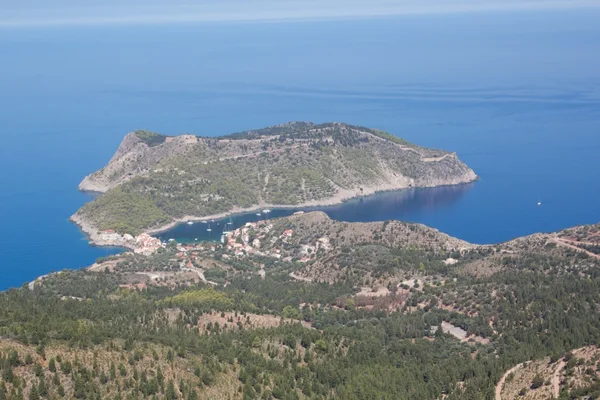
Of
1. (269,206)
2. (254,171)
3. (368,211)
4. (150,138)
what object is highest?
(150,138)

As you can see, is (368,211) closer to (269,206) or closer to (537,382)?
(269,206)

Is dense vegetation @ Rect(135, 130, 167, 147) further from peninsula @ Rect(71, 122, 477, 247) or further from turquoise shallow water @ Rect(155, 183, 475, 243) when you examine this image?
turquoise shallow water @ Rect(155, 183, 475, 243)

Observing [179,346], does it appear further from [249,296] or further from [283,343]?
[249,296]

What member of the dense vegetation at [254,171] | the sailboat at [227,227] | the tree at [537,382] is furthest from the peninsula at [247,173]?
the tree at [537,382]

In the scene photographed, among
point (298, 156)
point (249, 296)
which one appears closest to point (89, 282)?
point (249, 296)

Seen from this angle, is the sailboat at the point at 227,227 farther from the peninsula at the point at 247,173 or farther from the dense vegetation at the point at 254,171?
the dense vegetation at the point at 254,171

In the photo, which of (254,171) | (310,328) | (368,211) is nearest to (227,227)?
(254,171)

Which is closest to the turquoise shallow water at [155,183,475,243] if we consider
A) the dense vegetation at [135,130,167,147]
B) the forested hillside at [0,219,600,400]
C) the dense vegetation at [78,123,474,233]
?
the dense vegetation at [78,123,474,233]

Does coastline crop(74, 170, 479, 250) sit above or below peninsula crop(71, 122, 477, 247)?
below
